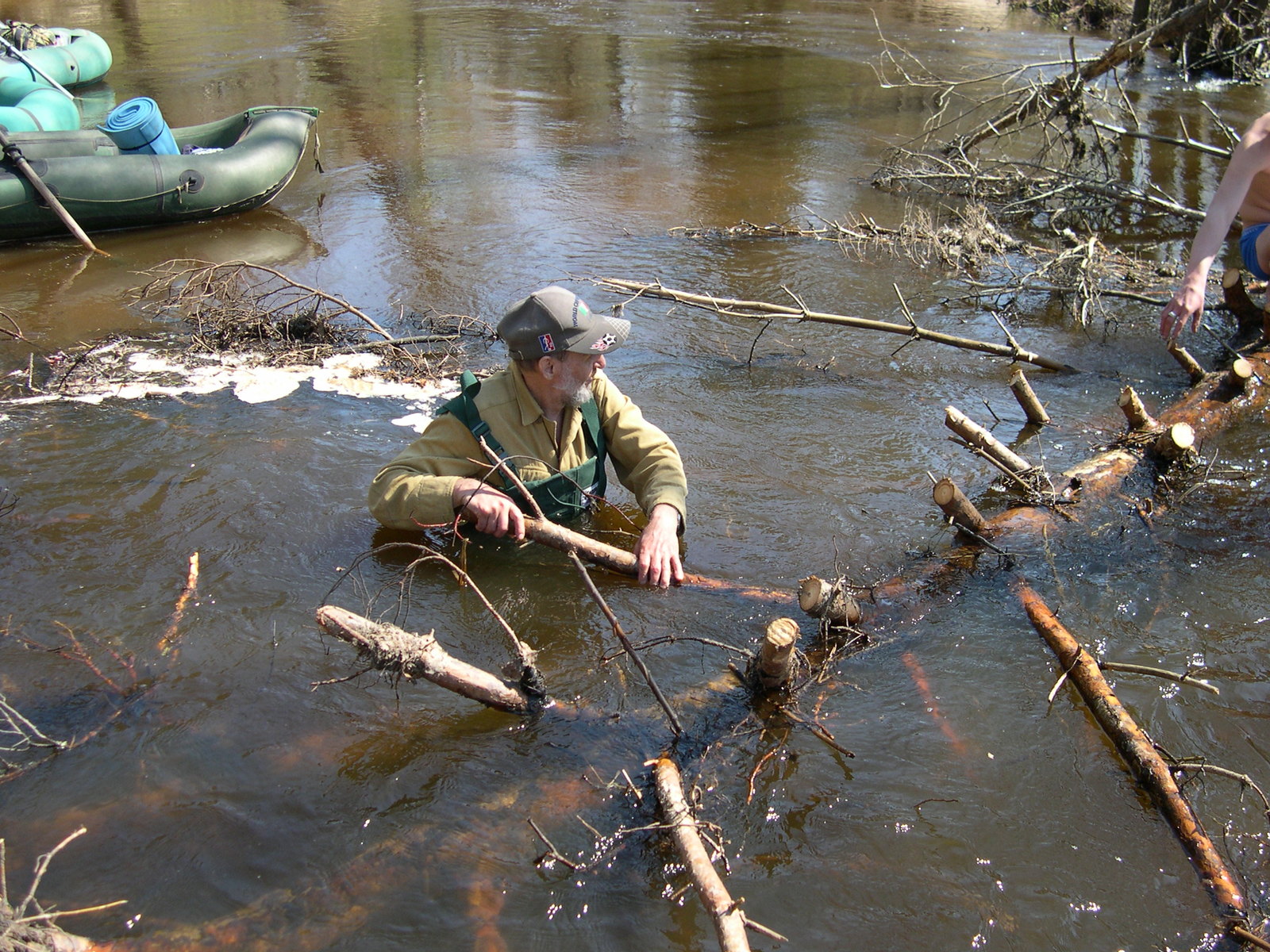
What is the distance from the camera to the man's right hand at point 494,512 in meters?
3.67

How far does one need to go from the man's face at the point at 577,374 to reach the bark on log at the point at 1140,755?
2.18 m

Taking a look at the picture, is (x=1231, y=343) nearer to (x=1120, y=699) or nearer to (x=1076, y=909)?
(x=1120, y=699)

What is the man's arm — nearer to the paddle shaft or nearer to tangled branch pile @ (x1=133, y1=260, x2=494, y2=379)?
tangled branch pile @ (x1=133, y1=260, x2=494, y2=379)

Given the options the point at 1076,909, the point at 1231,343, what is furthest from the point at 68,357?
the point at 1231,343

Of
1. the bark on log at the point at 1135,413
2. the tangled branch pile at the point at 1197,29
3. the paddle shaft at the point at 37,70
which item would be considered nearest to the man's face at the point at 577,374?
the bark on log at the point at 1135,413

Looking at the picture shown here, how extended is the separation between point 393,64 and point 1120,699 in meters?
17.6

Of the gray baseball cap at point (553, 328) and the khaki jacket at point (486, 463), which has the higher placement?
the gray baseball cap at point (553, 328)

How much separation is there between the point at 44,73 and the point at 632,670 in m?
A: 14.6

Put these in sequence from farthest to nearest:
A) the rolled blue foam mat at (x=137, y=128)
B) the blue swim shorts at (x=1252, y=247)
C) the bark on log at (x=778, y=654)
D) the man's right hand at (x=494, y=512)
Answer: the rolled blue foam mat at (x=137, y=128), the blue swim shorts at (x=1252, y=247), the man's right hand at (x=494, y=512), the bark on log at (x=778, y=654)

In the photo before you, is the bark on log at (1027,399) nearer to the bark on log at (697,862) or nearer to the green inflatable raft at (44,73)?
the bark on log at (697,862)

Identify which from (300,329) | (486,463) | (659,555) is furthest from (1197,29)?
(486,463)

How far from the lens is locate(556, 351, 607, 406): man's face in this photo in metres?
3.97

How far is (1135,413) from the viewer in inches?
206

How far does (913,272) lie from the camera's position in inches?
347
